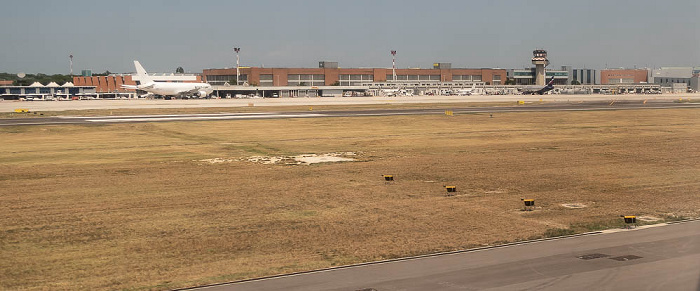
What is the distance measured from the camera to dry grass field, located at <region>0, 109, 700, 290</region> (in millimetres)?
24438

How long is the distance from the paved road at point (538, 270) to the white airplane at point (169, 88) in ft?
571

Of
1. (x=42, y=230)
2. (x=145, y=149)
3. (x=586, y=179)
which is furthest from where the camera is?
(x=145, y=149)

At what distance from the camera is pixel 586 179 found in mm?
42156

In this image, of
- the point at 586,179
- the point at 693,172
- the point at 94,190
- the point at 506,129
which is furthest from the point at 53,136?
the point at 693,172

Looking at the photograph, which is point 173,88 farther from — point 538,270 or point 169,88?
point 538,270

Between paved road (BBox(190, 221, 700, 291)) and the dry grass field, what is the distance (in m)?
1.48

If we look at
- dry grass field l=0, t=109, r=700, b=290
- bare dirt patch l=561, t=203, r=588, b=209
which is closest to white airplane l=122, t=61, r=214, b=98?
dry grass field l=0, t=109, r=700, b=290

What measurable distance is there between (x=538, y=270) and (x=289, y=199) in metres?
16.8

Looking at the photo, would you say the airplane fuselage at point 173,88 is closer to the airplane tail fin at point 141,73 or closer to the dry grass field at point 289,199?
the airplane tail fin at point 141,73

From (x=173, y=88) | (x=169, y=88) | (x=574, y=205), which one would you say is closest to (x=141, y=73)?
(x=169, y=88)

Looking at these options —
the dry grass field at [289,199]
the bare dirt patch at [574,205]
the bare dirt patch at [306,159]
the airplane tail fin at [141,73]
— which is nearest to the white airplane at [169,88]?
the airplane tail fin at [141,73]

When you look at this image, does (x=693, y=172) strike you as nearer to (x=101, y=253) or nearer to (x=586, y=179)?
(x=586, y=179)

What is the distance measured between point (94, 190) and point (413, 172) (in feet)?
67.2

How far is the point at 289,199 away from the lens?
35906 mm
